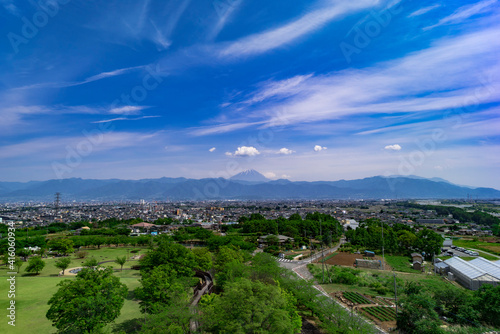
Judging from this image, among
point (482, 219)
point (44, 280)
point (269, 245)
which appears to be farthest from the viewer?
point (482, 219)

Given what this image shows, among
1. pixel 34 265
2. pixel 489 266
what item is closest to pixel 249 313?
pixel 34 265

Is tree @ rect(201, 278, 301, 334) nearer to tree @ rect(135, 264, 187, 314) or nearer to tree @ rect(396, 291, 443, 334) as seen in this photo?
tree @ rect(135, 264, 187, 314)

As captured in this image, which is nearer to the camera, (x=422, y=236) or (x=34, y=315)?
(x=34, y=315)

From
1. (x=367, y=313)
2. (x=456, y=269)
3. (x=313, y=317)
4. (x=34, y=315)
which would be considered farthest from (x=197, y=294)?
(x=456, y=269)

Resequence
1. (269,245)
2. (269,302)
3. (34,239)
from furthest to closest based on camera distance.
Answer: (269,245) < (34,239) < (269,302)

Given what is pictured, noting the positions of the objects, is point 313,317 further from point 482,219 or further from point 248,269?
point 482,219
